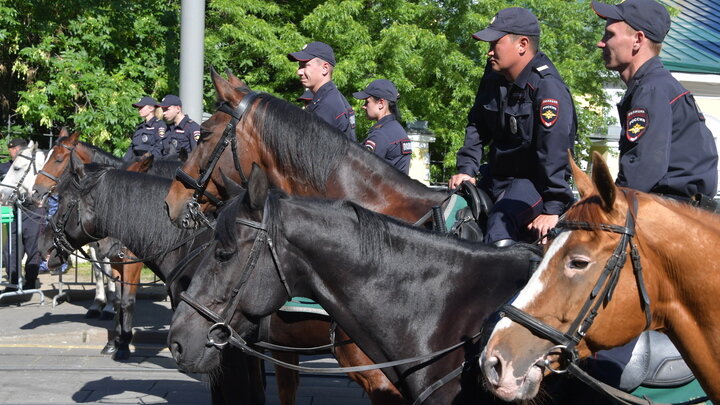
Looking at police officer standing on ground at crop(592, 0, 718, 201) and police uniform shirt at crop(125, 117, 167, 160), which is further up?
police officer standing on ground at crop(592, 0, 718, 201)


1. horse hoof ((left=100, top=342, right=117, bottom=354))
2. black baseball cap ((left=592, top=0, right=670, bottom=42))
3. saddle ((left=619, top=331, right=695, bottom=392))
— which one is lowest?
horse hoof ((left=100, top=342, right=117, bottom=354))

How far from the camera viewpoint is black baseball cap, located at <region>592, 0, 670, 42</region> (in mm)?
3771

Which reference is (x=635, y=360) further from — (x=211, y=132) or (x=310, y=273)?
(x=211, y=132)

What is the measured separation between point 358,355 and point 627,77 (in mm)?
2010

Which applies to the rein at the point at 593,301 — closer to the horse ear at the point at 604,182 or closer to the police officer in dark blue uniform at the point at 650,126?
the horse ear at the point at 604,182

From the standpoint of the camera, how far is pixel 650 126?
3.55 meters

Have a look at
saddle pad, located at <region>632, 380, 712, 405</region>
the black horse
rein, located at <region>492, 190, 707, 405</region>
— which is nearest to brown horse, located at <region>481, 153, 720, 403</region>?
rein, located at <region>492, 190, 707, 405</region>

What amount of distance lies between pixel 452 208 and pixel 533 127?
0.67 m

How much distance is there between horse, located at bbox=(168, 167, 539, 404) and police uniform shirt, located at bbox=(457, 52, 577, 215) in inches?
28.4

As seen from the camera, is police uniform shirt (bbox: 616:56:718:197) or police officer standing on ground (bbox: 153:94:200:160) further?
police officer standing on ground (bbox: 153:94:200:160)

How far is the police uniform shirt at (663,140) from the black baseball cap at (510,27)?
0.98 meters

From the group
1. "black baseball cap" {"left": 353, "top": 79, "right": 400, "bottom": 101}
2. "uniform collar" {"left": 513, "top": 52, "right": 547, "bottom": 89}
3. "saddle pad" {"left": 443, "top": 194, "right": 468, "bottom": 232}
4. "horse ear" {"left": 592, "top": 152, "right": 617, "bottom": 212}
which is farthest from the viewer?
"black baseball cap" {"left": 353, "top": 79, "right": 400, "bottom": 101}

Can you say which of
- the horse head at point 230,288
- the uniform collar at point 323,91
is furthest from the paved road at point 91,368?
the horse head at point 230,288

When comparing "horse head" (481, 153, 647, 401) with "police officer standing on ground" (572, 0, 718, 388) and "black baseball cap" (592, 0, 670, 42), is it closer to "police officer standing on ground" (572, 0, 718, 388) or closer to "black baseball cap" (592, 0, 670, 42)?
"police officer standing on ground" (572, 0, 718, 388)
